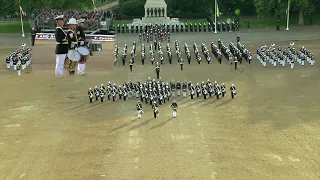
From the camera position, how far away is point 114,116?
19.0m

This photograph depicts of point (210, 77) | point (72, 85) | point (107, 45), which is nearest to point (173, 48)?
point (210, 77)

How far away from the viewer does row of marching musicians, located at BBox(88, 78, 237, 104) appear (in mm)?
20859

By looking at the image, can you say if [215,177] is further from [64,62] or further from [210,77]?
[210,77]

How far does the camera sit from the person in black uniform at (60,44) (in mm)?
8359

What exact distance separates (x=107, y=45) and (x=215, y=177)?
5312 millimetres

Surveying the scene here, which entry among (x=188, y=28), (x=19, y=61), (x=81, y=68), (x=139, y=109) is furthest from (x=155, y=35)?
(x=81, y=68)

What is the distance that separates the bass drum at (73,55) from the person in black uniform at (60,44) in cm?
7

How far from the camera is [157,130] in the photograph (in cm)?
1703

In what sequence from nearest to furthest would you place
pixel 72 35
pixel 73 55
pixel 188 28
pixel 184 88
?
pixel 72 35 < pixel 73 55 < pixel 184 88 < pixel 188 28

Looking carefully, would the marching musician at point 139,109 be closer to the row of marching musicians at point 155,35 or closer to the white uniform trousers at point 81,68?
the white uniform trousers at point 81,68

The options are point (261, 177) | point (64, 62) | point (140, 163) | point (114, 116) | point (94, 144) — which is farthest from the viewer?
point (114, 116)

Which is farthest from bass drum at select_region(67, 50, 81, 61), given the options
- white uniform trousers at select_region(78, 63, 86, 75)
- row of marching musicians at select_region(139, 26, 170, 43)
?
row of marching musicians at select_region(139, 26, 170, 43)

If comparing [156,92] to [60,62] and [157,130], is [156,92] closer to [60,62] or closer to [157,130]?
[157,130]

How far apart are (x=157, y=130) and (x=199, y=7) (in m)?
40.7
